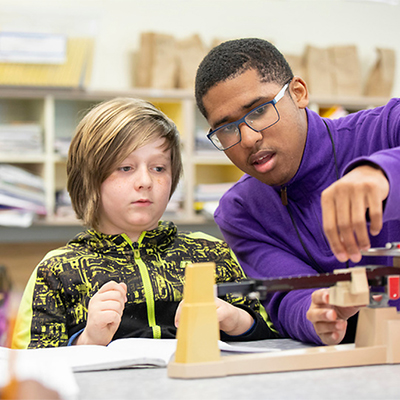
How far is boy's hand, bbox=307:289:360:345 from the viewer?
0.94 meters

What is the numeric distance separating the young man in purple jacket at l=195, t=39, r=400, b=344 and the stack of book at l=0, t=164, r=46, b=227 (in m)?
1.98

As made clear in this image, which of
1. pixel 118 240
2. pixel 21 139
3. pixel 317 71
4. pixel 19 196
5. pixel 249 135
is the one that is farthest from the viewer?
pixel 317 71

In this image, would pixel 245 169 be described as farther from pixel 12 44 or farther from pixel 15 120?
pixel 15 120

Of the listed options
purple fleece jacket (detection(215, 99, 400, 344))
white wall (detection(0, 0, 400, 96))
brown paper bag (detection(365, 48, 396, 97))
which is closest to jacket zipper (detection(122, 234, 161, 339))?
purple fleece jacket (detection(215, 99, 400, 344))

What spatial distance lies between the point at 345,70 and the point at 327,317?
3117 millimetres

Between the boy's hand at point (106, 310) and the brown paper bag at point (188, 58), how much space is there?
2554mm

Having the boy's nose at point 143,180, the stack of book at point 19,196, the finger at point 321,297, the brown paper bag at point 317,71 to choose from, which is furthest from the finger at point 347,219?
Answer: the brown paper bag at point 317,71

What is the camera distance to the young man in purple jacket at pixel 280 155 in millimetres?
1195

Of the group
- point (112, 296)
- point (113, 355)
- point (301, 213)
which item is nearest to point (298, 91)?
point (301, 213)

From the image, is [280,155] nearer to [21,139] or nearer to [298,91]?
[298,91]

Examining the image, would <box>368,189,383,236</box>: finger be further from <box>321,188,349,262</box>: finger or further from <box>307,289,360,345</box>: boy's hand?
<box>307,289,360,345</box>: boy's hand

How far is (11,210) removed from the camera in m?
3.06

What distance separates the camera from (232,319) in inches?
44.4

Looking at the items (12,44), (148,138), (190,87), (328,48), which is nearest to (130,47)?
(190,87)
